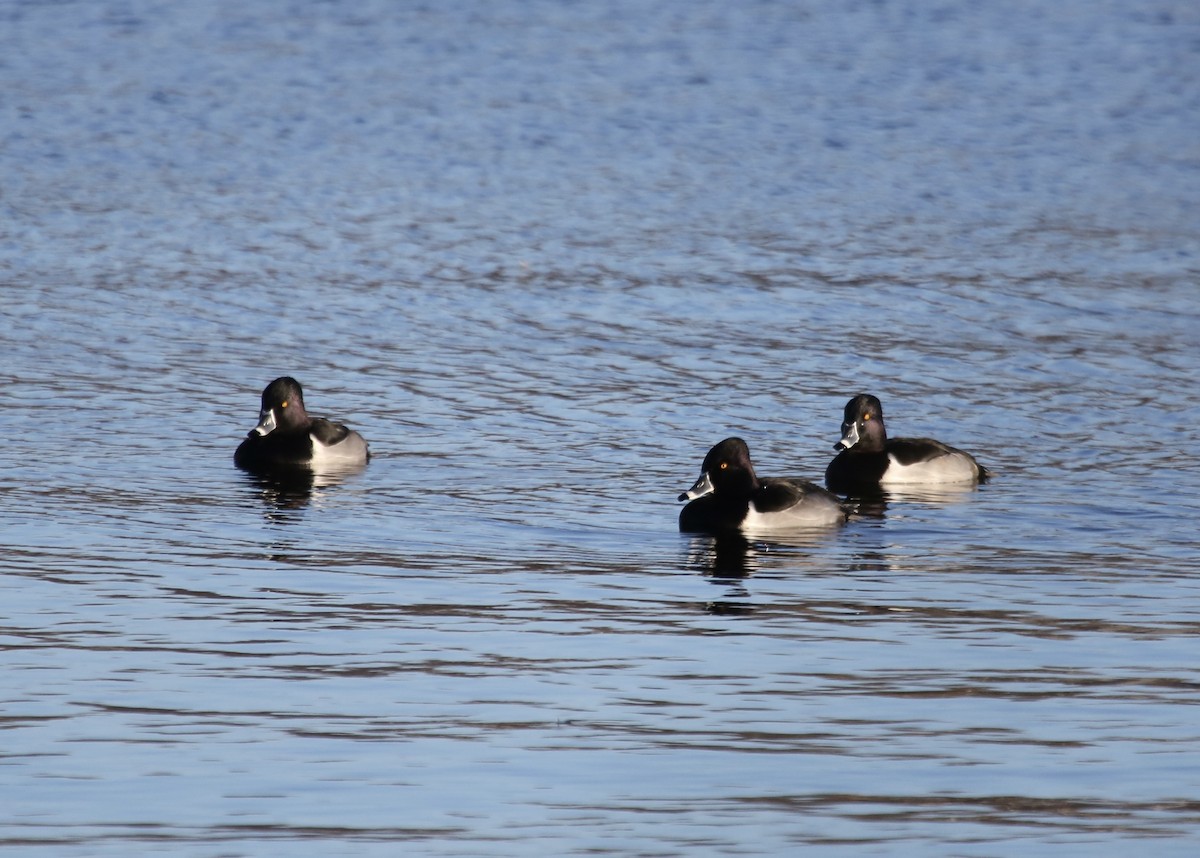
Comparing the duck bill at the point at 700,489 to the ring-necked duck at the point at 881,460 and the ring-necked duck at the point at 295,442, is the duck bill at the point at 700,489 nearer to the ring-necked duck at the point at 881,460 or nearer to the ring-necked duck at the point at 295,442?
the ring-necked duck at the point at 881,460

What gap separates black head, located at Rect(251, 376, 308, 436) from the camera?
18938 mm

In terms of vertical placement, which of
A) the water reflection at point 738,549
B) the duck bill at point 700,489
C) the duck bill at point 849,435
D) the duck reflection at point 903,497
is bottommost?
the water reflection at point 738,549

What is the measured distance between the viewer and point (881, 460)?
18031mm

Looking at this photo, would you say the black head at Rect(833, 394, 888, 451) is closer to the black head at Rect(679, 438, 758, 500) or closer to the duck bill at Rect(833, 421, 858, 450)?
the duck bill at Rect(833, 421, 858, 450)

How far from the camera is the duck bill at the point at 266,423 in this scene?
18734 millimetres

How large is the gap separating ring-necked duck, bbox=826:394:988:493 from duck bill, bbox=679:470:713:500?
1954mm

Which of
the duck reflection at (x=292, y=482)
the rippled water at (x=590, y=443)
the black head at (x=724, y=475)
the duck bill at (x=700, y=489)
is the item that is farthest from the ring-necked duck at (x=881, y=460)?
the duck reflection at (x=292, y=482)

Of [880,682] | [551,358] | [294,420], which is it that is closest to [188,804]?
[880,682]

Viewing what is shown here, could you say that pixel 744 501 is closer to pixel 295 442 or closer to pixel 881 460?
pixel 881 460

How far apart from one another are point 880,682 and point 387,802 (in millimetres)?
3059

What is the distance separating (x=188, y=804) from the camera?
9.27 meters

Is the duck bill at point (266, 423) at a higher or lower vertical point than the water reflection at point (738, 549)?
higher

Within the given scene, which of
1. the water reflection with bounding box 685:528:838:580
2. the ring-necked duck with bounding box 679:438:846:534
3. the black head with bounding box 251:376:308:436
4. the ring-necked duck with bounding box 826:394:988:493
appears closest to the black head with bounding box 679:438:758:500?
the ring-necked duck with bounding box 679:438:846:534

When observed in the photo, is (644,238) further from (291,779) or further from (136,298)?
(291,779)
